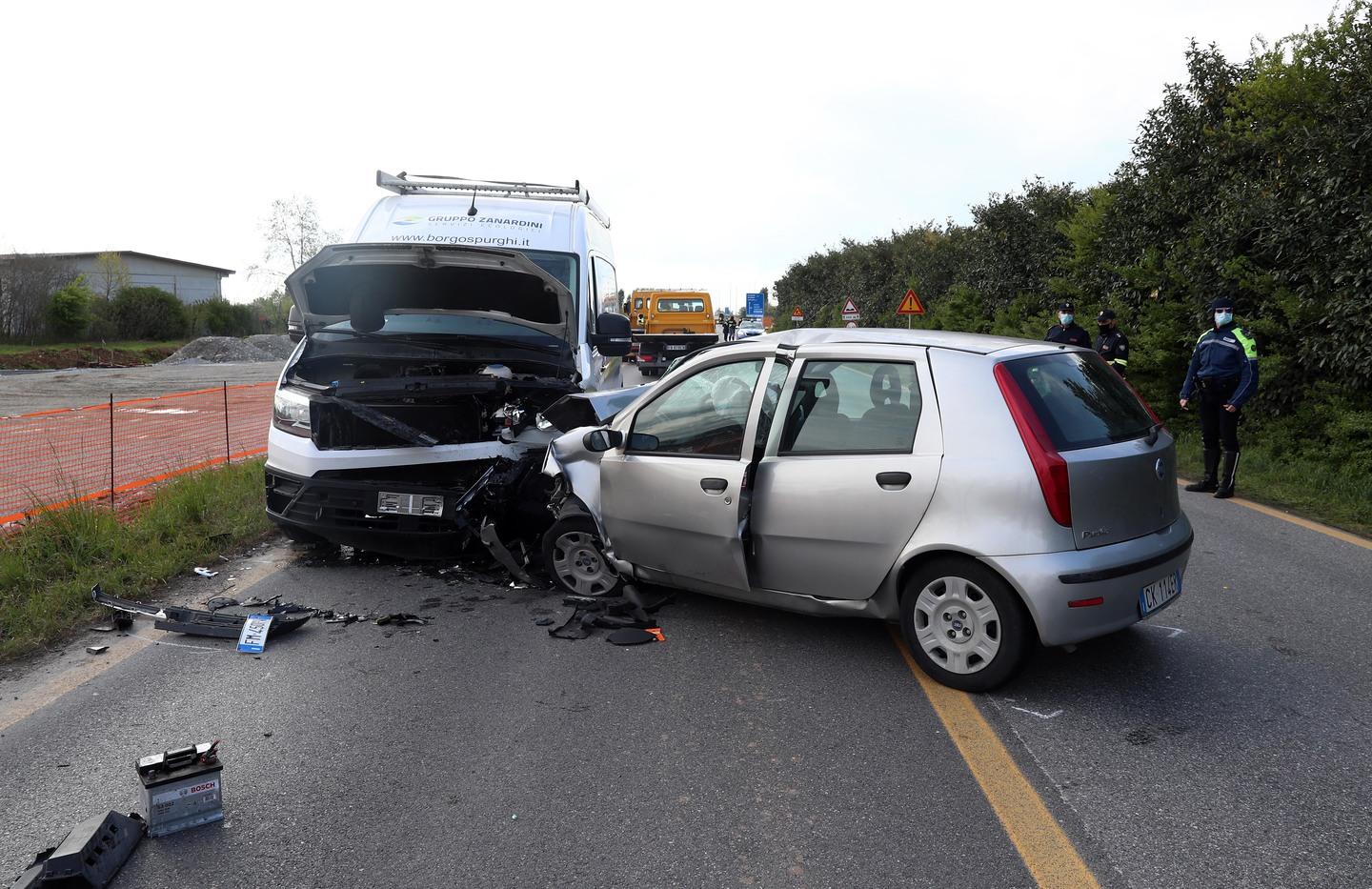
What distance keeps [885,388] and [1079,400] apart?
2.93 ft

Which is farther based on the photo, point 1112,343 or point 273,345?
point 273,345

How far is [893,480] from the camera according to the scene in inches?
173

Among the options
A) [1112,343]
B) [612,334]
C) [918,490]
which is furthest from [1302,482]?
[918,490]

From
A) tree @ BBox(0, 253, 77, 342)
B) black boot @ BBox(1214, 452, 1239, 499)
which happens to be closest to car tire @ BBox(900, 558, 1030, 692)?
black boot @ BBox(1214, 452, 1239, 499)

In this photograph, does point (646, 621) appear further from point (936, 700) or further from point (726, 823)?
point (726, 823)

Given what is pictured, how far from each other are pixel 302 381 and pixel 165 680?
2.79 meters

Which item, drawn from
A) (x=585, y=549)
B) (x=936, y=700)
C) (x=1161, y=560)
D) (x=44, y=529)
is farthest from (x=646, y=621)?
(x=44, y=529)

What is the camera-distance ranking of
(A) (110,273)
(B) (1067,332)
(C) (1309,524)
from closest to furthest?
(C) (1309,524) < (B) (1067,332) < (A) (110,273)

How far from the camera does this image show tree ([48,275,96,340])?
43.6 m

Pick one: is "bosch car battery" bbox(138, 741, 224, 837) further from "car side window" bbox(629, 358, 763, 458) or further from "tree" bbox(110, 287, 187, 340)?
"tree" bbox(110, 287, 187, 340)

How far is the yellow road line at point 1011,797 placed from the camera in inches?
114

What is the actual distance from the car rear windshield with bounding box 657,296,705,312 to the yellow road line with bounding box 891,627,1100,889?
26.0 metres

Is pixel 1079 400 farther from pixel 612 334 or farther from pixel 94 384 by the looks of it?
pixel 94 384

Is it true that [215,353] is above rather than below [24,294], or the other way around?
below
